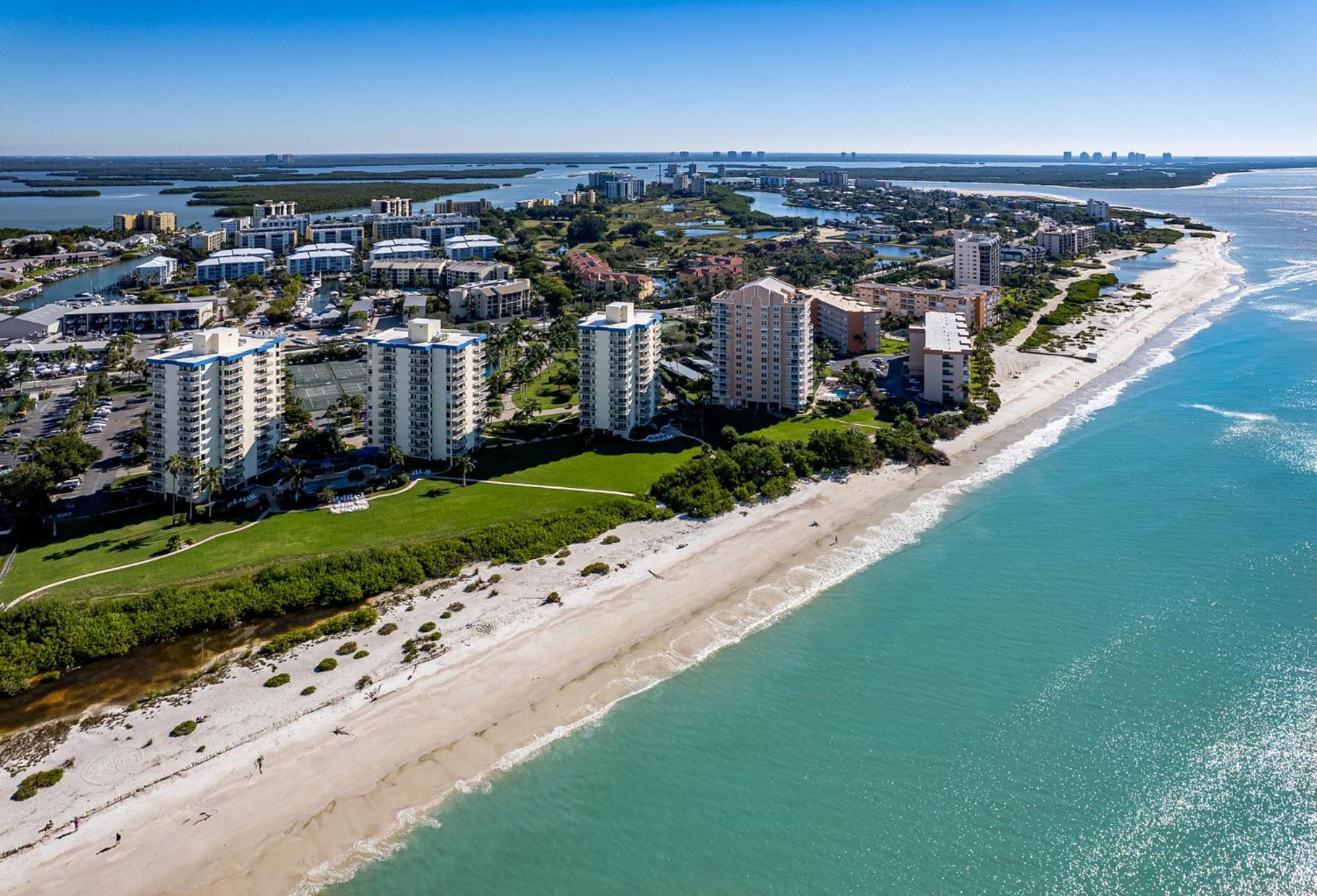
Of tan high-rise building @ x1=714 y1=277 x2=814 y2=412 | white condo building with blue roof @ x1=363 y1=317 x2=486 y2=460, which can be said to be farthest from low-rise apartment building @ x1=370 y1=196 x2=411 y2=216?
white condo building with blue roof @ x1=363 y1=317 x2=486 y2=460

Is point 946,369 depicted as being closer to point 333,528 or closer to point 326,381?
point 333,528

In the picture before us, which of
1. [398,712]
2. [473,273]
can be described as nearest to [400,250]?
[473,273]

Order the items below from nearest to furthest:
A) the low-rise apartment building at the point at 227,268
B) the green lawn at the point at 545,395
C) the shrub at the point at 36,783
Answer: the shrub at the point at 36,783 < the green lawn at the point at 545,395 < the low-rise apartment building at the point at 227,268

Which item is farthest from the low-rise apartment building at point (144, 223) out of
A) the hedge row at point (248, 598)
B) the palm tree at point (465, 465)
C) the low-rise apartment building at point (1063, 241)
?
the low-rise apartment building at point (1063, 241)

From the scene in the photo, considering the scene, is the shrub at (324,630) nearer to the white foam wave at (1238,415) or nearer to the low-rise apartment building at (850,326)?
the low-rise apartment building at (850,326)

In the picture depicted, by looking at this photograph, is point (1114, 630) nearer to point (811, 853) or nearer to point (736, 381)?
point (811, 853)

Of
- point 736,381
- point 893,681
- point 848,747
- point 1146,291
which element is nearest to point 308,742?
point 848,747
